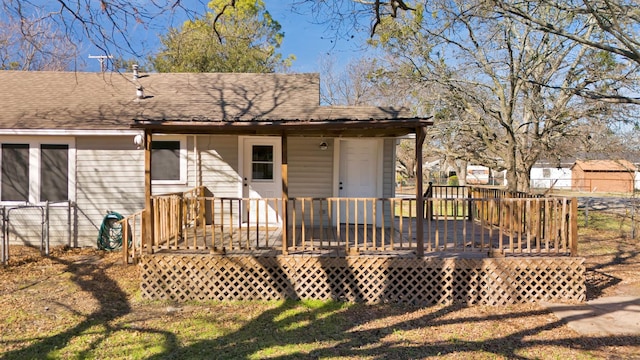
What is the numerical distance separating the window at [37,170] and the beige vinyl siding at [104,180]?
0.90ft

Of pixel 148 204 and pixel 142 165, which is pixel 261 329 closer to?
pixel 148 204

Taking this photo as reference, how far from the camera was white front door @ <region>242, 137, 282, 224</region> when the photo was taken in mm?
8883

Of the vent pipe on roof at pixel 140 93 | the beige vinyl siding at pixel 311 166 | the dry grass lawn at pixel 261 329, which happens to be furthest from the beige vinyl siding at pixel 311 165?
the vent pipe on roof at pixel 140 93

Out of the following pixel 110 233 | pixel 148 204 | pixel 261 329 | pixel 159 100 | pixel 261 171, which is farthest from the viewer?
pixel 159 100

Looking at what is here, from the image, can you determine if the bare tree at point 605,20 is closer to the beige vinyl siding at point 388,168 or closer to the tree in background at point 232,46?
the beige vinyl siding at point 388,168

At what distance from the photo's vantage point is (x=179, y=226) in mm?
7254

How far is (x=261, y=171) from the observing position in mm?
8953

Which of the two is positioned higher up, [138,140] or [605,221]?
[138,140]

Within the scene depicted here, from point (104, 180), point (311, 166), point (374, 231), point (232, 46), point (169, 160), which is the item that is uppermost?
point (232, 46)

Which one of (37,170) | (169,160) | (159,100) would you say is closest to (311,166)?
(169,160)

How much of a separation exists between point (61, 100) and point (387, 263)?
9.14 metres

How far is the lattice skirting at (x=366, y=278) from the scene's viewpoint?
5938 mm

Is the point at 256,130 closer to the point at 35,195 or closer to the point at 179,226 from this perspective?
the point at 179,226

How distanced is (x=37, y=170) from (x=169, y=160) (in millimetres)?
2931
